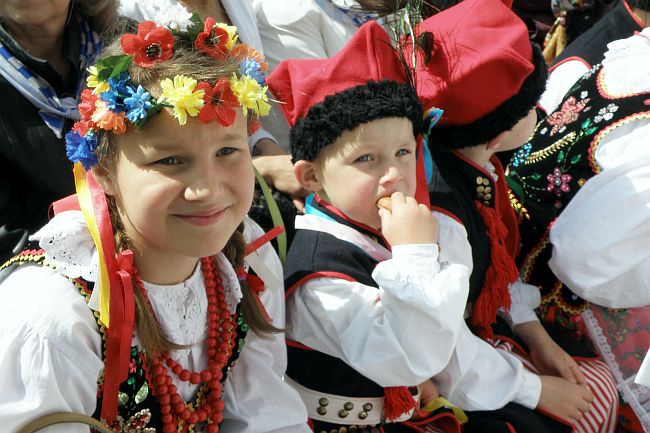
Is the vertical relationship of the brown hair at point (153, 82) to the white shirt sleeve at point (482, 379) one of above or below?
above

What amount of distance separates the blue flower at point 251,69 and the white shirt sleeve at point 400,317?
0.55 metres

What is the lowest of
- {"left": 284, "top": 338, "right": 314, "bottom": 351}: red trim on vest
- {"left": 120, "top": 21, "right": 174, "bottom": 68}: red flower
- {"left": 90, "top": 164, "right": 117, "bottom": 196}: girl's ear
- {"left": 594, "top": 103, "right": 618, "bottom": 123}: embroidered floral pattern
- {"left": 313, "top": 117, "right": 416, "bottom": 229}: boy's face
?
{"left": 284, "top": 338, "right": 314, "bottom": 351}: red trim on vest

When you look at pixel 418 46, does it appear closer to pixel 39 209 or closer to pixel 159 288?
pixel 159 288

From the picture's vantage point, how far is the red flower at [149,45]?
156 centimetres

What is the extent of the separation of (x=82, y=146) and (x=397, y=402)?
1.03 metres

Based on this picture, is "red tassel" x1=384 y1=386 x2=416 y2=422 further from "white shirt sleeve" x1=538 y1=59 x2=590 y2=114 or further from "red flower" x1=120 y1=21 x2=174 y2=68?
"white shirt sleeve" x1=538 y1=59 x2=590 y2=114

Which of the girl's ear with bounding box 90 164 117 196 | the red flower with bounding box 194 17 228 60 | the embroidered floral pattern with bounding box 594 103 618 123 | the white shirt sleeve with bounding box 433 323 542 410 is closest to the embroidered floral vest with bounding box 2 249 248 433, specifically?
the girl's ear with bounding box 90 164 117 196

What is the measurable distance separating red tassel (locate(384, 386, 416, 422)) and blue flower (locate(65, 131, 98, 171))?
97 cm

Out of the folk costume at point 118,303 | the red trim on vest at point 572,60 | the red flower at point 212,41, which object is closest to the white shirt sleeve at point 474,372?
the folk costume at point 118,303

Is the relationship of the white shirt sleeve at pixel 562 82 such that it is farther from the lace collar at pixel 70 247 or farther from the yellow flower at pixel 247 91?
the lace collar at pixel 70 247

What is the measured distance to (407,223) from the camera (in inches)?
76.7

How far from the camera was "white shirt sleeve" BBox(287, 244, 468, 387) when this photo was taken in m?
1.85

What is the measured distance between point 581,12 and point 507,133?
7.69 ft

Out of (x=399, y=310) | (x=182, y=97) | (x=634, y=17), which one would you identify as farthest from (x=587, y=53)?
(x=182, y=97)
